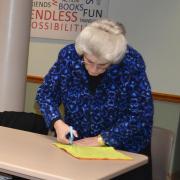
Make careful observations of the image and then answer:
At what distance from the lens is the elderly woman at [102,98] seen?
2.21 m

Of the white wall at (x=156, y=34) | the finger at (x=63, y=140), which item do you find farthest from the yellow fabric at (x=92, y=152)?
the white wall at (x=156, y=34)

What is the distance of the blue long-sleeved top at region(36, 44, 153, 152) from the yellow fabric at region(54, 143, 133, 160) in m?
0.08

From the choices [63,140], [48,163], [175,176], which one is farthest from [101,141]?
[175,176]

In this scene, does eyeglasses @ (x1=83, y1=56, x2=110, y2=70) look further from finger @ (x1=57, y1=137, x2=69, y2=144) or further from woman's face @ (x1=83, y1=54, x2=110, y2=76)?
finger @ (x1=57, y1=137, x2=69, y2=144)

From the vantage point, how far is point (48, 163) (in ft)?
6.12

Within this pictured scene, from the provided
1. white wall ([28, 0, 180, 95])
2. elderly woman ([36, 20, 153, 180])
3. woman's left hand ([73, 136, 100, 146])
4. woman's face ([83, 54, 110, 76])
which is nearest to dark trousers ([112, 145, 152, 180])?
elderly woman ([36, 20, 153, 180])

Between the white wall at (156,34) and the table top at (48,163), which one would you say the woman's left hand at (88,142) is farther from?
the white wall at (156,34)

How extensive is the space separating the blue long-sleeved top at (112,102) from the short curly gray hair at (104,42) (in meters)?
0.15

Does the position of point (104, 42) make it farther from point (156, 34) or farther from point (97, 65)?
point (156, 34)

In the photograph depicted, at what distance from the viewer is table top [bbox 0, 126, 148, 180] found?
174 cm

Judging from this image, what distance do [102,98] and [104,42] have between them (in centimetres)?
32

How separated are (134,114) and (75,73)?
0.37 m

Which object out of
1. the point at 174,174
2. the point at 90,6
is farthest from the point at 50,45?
the point at 174,174

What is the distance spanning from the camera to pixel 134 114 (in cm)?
225
